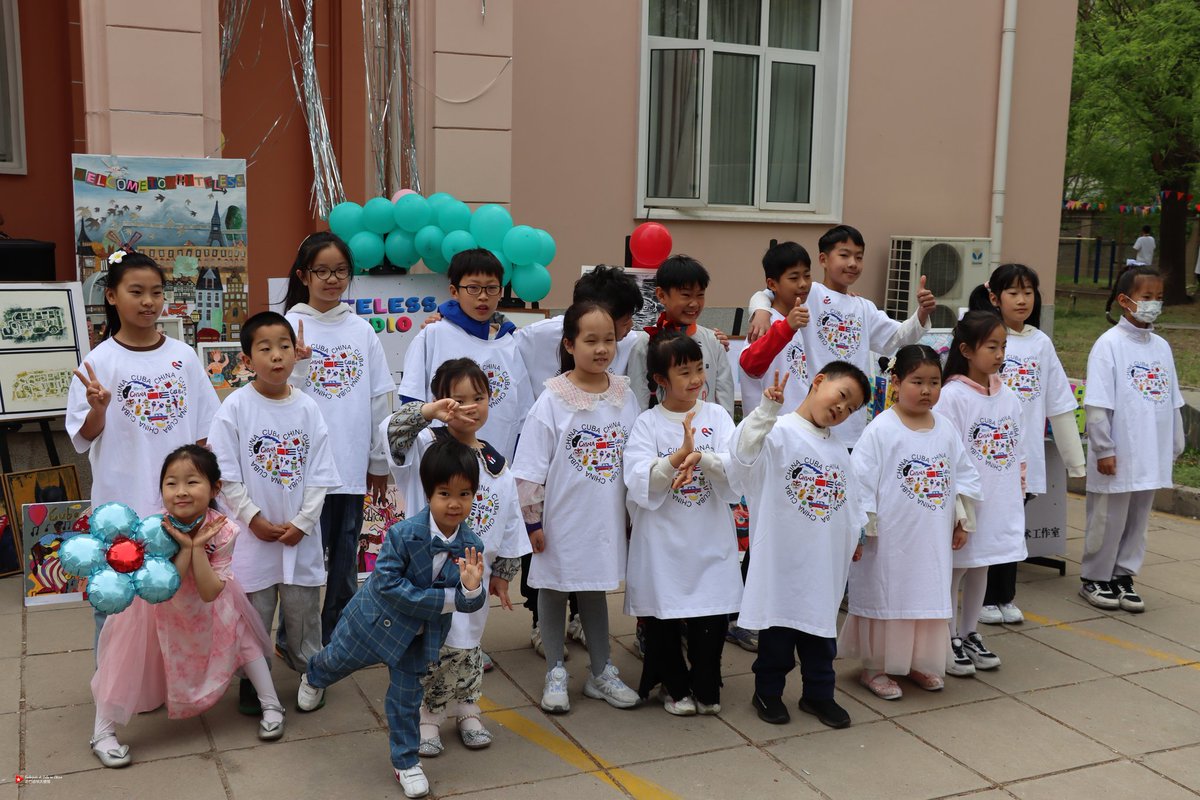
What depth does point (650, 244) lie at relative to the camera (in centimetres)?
552

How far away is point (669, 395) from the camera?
4.29 metres

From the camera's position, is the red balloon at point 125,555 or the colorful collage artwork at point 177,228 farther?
the colorful collage artwork at point 177,228

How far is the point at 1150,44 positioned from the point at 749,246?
12.3 m

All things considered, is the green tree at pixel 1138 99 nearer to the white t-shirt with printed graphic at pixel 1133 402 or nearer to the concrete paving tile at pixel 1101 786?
the white t-shirt with printed graphic at pixel 1133 402

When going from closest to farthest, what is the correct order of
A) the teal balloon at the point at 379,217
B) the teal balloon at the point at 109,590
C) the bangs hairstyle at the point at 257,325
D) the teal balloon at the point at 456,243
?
the teal balloon at the point at 109,590 < the bangs hairstyle at the point at 257,325 < the teal balloon at the point at 456,243 < the teal balloon at the point at 379,217

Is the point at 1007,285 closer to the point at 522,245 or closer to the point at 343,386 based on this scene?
the point at 522,245

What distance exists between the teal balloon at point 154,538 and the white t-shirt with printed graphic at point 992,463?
10.4 ft

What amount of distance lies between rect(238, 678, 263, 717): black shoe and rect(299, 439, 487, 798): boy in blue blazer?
0.69 m

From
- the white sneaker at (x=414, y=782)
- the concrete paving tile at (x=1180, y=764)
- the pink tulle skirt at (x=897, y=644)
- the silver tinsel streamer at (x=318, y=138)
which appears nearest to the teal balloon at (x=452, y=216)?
the silver tinsel streamer at (x=318, y=138)

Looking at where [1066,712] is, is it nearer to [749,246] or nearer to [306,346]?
[306,346]

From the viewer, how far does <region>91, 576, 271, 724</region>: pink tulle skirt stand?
12.6 feet

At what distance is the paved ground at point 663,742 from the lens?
12.3 ft

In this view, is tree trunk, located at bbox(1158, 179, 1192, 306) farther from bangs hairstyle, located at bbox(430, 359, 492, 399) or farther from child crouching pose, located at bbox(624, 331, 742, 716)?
bangs hairstyle, located at bbox(430, 359, 492, 399)

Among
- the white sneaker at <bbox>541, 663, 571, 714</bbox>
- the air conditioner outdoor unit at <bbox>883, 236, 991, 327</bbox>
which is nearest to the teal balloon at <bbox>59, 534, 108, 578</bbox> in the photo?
the white sneaker at <bbox>541, 663, 571, 714</bbox>
